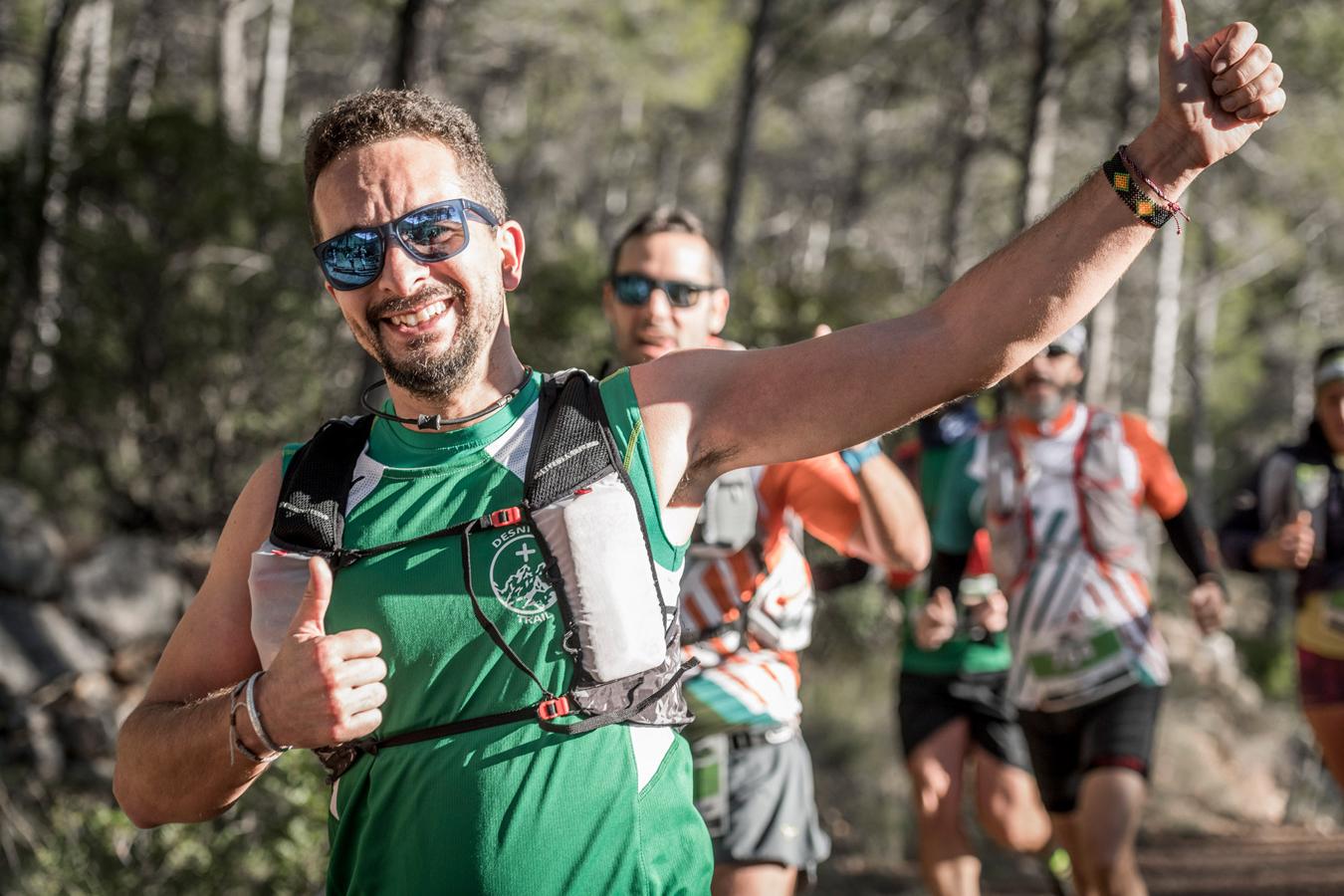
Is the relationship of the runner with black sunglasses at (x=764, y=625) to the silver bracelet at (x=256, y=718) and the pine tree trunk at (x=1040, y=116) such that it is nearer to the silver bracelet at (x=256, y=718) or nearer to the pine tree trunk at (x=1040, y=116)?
the silver bracelet at (x=256, y=718)

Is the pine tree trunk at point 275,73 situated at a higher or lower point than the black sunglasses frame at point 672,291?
higher

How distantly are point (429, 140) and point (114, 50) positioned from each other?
24794 mm

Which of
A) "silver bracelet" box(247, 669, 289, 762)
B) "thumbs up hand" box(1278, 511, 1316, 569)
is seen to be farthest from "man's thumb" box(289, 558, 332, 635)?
"thumbs up hand" box(1278, 511, 1316, 569)

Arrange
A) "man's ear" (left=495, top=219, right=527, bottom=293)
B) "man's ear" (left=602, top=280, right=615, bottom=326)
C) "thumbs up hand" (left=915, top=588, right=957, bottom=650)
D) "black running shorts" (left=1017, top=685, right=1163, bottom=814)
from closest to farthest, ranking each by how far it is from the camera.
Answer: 1. "man's ear" (left=495, top=219, right=527, bottom=293)
2. "man's ear" (left=602, top=280, right=615, bottom=326)
3. "thumbs up hand" (left=915, top=588, right=957, bottom=650)
4. "black running shorts" (left=1017, top=685, right=1163, bottom=814)

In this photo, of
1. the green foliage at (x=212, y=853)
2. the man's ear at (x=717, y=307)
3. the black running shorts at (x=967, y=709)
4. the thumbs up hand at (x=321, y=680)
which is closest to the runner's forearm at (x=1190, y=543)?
the black running shorts at (x=967, y=709)

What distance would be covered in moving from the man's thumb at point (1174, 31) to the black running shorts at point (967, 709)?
12.6 ft

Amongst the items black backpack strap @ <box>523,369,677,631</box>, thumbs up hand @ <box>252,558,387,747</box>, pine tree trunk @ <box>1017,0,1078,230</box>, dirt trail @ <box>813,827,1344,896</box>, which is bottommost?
dirt trail @ <box>813,827,1344,896</box>

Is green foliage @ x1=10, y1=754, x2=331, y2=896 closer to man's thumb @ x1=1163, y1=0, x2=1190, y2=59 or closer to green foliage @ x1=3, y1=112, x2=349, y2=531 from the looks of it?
man's thumb @ x1=1163, y1=0, x2=1190, y2=59

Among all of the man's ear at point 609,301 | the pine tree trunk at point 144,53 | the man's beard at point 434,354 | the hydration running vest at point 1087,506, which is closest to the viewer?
the man's beard at point 434,354

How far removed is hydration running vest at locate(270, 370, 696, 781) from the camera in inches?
81.1

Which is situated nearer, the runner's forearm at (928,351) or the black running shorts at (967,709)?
the runner's forearm at (928,351)

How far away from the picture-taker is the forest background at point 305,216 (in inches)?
375

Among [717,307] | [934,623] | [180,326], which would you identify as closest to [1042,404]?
[934,623]

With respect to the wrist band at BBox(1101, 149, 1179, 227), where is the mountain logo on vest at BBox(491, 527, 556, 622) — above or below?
below
